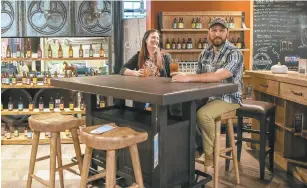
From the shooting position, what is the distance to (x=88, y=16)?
4926 mm

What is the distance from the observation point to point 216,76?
2.81m

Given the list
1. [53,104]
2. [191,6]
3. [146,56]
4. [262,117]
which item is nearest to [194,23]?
[191,6]

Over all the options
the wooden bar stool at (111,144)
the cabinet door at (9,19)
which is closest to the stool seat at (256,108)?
the wooden bar stool at (111,144)

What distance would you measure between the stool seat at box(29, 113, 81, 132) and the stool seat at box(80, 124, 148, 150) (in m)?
0.49

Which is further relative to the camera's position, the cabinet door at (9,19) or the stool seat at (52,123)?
the cabinet door at (9,19)

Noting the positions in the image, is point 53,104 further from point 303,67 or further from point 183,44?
point 303,67

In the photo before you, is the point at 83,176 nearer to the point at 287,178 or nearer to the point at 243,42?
the point at 287,178

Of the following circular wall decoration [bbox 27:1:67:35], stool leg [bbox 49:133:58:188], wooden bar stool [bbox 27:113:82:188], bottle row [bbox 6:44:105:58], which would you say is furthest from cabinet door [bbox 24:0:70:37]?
stool leg [bbox 49:133:58:188]

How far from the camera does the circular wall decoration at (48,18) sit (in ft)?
16.0

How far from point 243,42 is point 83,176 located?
412 centimetres

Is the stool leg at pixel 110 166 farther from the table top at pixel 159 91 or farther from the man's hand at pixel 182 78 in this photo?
the man's hand at pixel 182 78

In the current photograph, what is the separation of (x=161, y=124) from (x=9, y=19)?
3329mm

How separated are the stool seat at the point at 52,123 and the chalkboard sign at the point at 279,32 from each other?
3864 millimetres

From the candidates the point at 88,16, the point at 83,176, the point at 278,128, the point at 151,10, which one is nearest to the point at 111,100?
the point at 88,16
